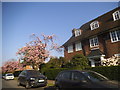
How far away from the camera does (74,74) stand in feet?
21.4

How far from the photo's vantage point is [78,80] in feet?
19.7

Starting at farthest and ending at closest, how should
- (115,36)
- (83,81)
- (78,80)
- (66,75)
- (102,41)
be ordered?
(102,41)
(115,36)
(66,75)
(78,80)
(83,81)

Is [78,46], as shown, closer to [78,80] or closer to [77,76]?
[77,76]

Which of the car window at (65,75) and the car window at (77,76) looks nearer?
the car window at (77,76)

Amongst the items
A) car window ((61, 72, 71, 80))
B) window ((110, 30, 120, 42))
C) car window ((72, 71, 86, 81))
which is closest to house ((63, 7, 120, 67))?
window ((110, 30, 120, 42))

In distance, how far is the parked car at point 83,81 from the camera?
17.2ft

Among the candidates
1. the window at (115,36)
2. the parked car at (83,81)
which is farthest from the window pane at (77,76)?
the window at (115,36)

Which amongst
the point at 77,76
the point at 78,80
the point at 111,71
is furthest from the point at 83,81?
the point at 111,71

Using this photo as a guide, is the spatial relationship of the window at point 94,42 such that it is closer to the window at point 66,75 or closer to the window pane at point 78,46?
the window pane at point 78,46

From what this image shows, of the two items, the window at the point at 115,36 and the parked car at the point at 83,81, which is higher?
the window at the point at 115,36

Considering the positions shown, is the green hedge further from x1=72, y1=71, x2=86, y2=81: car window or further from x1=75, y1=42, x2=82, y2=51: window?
x1=75, y1=42, x2=82, y2=51: window

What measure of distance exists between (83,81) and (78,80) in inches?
17.2

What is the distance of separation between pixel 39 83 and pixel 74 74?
5.19 metres

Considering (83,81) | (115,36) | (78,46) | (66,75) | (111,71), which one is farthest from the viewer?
(78,46)
